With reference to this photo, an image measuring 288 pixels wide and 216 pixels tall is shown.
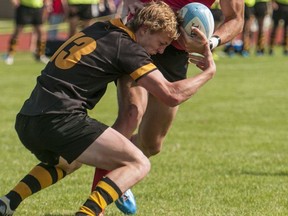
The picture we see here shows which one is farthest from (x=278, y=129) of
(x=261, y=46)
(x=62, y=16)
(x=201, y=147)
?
(x=62, y=16)

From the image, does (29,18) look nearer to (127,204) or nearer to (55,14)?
(55,14)

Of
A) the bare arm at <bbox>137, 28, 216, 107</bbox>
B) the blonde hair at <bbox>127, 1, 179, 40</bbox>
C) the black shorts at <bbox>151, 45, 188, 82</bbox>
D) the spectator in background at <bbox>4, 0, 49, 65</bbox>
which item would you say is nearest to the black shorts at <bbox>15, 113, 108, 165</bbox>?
the bare arm at <bbox>137, 28, 216, 107</bbox>

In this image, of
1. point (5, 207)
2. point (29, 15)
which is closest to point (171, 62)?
point (5, 207)

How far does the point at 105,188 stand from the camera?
213 inches

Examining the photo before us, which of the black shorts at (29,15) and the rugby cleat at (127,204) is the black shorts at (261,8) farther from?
the rugby cleat at (127,204)

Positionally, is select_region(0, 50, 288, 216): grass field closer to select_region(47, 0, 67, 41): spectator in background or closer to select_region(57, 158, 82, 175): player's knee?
select_region(57, 158, 82, 175): player's knee

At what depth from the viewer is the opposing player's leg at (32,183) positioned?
6.02 m

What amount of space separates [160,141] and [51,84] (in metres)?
1.84

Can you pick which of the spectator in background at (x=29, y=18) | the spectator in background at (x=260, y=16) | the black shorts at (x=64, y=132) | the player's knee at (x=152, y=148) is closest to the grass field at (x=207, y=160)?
the player's knee at (x=152, y=148)

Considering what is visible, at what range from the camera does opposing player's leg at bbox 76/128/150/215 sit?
212 inches

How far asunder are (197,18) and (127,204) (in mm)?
1501

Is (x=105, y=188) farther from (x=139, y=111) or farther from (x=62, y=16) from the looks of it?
(x=62, y=16)

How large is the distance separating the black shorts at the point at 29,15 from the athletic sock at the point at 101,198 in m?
14.9

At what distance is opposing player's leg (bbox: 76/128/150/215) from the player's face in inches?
23.9
